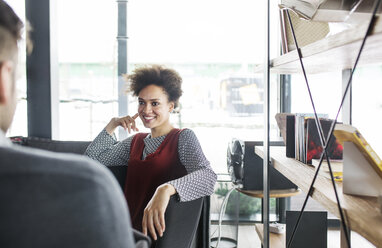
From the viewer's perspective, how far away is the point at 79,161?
1.40 feet

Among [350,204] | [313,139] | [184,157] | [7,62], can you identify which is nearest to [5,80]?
[7,62]

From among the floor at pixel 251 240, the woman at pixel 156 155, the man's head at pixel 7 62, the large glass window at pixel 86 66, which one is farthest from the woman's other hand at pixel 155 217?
the large glass window at pixel 86 66

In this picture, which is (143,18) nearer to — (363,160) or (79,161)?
(363,160)

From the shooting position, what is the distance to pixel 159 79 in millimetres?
1940

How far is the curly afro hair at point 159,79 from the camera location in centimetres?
194

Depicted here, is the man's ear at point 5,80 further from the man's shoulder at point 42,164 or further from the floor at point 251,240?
the floor at point 251,240

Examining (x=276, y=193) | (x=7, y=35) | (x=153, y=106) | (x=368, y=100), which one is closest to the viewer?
(x=7, y=35)

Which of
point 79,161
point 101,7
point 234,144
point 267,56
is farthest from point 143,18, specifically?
point 79,161

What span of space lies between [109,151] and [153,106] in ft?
1.31

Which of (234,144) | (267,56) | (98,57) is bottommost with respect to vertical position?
(234,144)

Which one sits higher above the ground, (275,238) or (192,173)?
(192,173)

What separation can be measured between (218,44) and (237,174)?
1295mm

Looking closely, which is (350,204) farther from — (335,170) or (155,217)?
(155,217)

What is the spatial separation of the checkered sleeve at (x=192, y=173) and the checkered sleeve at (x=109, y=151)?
16.4 inches
